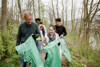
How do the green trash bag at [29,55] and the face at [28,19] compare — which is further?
the face at [28,19]

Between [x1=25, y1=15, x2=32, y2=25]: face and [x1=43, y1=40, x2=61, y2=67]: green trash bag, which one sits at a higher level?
[x1=25, y1=15, x2=32, y2=25]: face

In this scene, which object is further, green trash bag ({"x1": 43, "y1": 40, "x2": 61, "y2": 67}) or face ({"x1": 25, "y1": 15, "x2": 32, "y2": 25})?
face ({"x1": 25, "y1": 15, "x2": 32, "y2": 25})

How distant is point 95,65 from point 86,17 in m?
4.73

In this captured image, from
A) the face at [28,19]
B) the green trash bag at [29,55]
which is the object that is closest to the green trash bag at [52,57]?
the green trash bag at [29,55]

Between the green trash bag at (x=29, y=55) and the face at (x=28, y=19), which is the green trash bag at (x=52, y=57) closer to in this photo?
the green trash bag at (x=29, y=55)

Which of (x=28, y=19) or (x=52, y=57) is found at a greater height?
(x=28, y=19)

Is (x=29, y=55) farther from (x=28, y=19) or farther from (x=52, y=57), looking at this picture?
(x=28, y=19)

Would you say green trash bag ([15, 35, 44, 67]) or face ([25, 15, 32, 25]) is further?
face ([25, 15, 32, 25])

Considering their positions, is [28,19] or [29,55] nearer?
[29,55]

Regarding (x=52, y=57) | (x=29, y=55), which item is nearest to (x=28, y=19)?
(x=29, y=55)

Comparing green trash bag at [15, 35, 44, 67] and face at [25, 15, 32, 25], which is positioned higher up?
face at [25, 15, 32, 25]

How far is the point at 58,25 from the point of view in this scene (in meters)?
4.22

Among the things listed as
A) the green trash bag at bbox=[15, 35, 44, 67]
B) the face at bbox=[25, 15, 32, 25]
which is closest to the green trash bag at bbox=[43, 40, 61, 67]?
the green trash bag at bbox=[15, 35, 44, 67]

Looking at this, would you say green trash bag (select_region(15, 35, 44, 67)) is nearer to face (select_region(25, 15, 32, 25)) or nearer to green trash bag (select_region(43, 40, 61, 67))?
green trash bag (select_region(43, 40, 61, 67))
